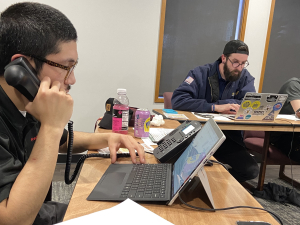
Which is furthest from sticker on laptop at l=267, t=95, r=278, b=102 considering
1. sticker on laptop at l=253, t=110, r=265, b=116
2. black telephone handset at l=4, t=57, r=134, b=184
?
black telephone handset at l=4, t=57, r=134, b=184

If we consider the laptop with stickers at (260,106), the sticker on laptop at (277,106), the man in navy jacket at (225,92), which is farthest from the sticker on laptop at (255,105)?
the man in navy jacket at (225,92)

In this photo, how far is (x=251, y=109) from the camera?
6.26 ft

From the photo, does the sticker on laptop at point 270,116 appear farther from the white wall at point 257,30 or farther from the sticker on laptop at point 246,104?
the white wall at point 257,30

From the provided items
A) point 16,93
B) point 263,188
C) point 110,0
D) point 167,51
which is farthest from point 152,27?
point 16,93

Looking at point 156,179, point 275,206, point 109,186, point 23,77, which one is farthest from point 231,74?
point 23,77

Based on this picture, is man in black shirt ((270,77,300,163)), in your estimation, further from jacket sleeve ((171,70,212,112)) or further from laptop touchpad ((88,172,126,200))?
laptop touchpad ((88,172,126,200))

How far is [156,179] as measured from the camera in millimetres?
747

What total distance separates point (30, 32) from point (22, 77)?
0.16 m

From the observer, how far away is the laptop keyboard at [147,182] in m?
0.66

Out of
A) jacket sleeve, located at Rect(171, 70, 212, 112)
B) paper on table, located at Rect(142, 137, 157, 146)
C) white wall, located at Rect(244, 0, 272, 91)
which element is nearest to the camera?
paper on table, located at Rect(142, 137, 157, 146)

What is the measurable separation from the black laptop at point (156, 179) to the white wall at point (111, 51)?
2232mm

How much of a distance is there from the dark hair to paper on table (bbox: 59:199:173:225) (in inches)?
19.1

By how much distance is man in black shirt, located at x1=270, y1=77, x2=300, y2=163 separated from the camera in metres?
2.06

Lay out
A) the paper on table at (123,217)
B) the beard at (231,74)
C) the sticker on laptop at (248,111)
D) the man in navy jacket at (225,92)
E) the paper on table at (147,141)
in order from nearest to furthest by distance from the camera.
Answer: the paper on table at (123,217) → the paper on table at (147,141) → the sticker on laptop at (248,111) → the man in navy jacket at (225,92) → the beard at (231,74)
